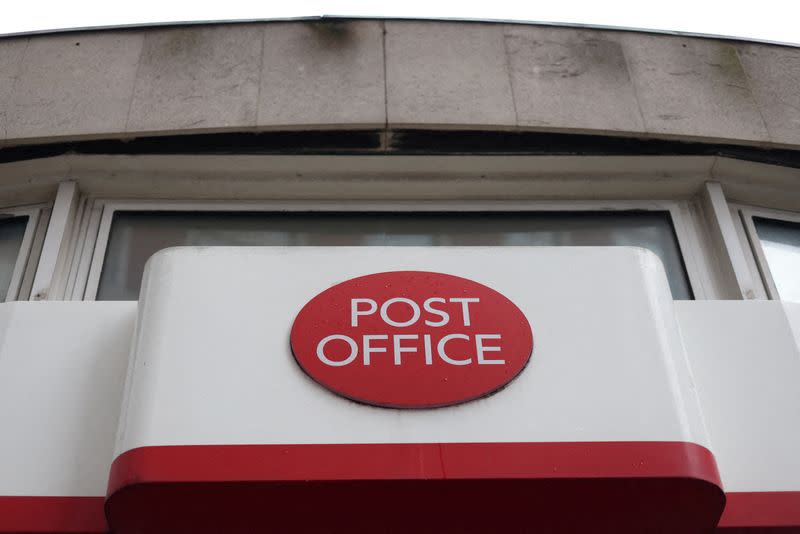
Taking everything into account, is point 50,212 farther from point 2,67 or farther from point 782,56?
point 782,56

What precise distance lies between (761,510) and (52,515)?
1.83 m

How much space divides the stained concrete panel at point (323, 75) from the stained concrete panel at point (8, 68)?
41.7 inches

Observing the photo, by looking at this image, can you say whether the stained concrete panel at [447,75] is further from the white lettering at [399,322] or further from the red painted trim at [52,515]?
the red painted trim at [52,515]

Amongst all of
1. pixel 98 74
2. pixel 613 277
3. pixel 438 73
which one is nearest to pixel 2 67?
pixel 98 74

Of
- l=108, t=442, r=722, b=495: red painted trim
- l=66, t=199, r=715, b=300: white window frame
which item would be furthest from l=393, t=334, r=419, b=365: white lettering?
l=66, t=199, r=715, b=300: white window frame

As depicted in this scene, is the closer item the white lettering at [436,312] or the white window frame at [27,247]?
the white lettering at [436,312]

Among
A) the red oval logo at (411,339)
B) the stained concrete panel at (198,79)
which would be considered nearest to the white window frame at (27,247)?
the stained concrete panel at (198,79)

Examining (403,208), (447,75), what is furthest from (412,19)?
(403,208)

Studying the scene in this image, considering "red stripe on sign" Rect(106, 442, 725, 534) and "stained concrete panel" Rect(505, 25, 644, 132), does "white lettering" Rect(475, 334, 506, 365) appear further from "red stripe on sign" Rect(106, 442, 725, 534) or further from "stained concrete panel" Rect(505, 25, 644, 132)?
"stained concrete panel" Rect(505, 25, 644, 132)

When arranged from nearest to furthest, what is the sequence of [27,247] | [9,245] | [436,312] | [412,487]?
[412,487] < [436,312] < [27,247] < [9,245]

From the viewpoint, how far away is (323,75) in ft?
12.6

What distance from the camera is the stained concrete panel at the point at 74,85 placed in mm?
3664

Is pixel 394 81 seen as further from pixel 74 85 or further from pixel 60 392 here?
pixel 60 392

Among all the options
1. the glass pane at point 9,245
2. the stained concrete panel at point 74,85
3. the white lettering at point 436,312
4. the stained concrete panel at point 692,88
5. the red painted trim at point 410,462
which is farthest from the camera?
the stained concrete panel at point 692,88
